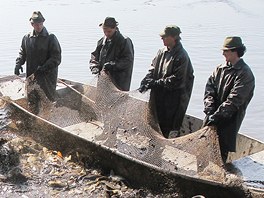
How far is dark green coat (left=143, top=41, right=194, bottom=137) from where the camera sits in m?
6.72

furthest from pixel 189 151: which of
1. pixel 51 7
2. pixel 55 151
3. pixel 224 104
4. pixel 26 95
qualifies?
pixel 51 7

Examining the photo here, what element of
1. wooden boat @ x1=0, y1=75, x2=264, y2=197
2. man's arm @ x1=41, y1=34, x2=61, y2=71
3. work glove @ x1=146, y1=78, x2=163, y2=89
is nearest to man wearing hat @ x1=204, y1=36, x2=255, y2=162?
wooden boat @ x1=0, y1=75, x2=264, y2=197

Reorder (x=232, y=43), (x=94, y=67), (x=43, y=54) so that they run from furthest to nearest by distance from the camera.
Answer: (x=43, y=54) < (x=94, y=67) < (x=232, y=43)

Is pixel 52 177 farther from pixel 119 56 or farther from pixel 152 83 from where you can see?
pixel 119 56

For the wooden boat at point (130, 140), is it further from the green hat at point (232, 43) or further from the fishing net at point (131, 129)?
the green hat at point (232, 43)

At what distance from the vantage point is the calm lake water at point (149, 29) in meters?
13.8

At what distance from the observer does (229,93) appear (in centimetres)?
598

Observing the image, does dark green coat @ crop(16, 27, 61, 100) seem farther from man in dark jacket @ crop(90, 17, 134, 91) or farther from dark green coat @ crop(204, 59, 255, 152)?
dark green coat @ crop(204, 59, 255, 152)

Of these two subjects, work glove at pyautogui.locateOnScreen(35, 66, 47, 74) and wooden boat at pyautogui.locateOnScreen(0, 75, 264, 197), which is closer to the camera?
wooden boat at pyautogui.locateOnScreen(0, 75, 264, 197)

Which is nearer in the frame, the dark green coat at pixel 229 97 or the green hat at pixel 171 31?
the dark green coat at pixel 229 97

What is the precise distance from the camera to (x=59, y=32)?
66.1ft

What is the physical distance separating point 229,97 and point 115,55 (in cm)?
274

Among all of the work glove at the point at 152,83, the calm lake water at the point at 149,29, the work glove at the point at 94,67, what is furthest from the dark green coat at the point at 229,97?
the calm lake water at the point at 149,29

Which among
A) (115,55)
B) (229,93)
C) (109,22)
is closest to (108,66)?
(115,55)
